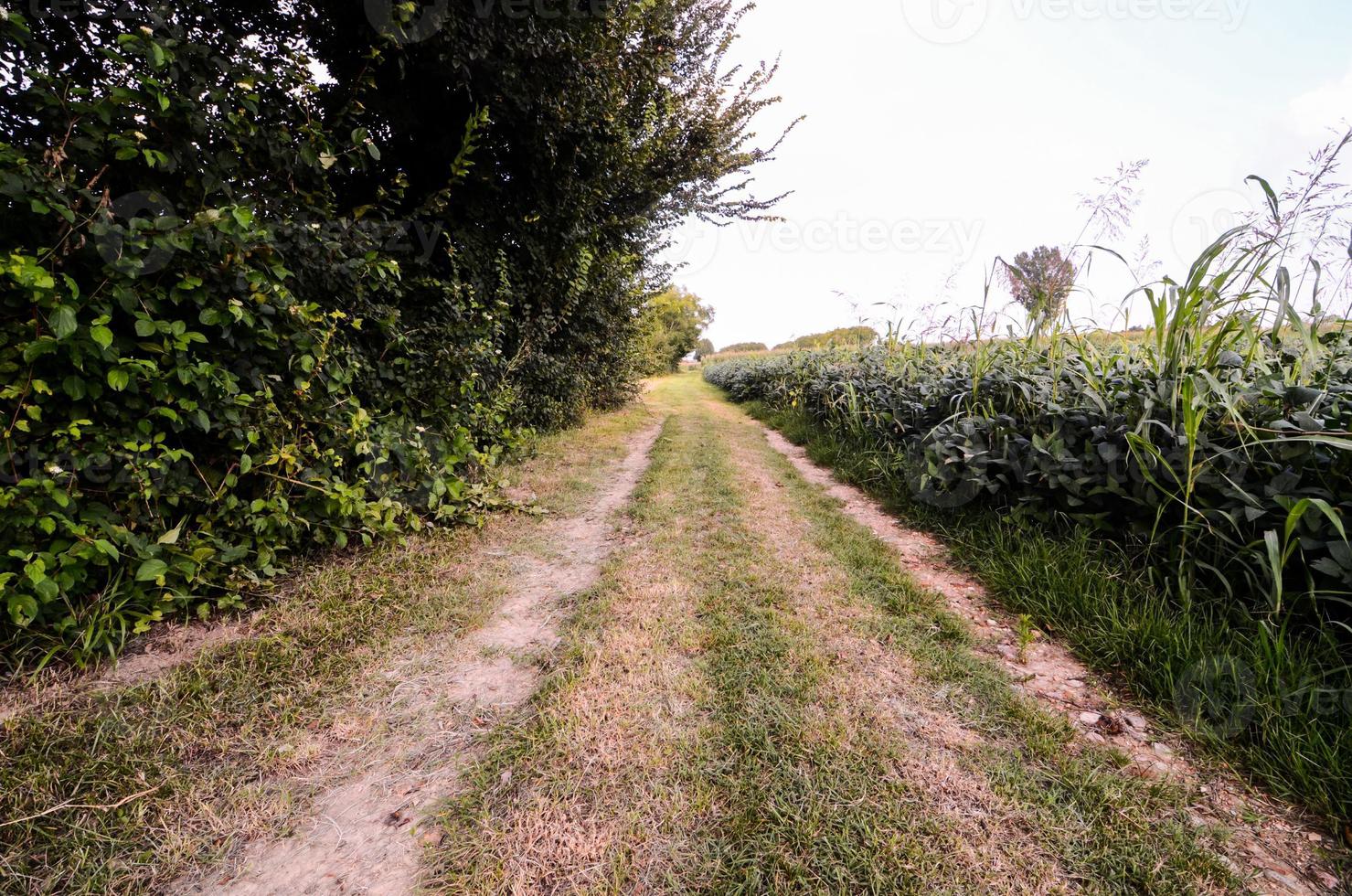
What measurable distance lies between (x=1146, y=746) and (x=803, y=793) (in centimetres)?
119

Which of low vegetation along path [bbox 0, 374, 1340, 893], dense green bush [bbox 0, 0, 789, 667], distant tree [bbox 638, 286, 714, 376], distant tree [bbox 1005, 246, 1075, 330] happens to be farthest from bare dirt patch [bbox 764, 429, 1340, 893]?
distant tree [bbox 638, 286, 714, 376]

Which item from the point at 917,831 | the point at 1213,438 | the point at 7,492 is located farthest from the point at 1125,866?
the point at 7,492

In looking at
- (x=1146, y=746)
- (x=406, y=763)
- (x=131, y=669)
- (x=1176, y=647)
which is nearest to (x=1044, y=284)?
(x=1176, y=647)

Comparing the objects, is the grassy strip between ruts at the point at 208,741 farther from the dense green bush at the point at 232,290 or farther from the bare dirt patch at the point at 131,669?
the dense green bush at the point at 232,290

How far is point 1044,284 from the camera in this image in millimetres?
3080

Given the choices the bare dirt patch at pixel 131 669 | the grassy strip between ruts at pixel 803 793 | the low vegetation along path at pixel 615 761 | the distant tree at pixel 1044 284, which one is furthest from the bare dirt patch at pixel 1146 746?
the bare dirt patch at pixel 131 669

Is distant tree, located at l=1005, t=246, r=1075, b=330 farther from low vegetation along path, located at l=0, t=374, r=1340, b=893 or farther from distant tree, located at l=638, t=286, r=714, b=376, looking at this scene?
distant tree, located at l=638, t=286, r=714, b=376

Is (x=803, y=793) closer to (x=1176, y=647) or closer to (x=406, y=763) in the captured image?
(x=406, y=763)

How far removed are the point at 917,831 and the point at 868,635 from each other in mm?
890

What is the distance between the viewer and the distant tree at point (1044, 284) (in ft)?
9.79

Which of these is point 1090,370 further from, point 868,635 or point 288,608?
point 288,608

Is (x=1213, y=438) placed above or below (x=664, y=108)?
below

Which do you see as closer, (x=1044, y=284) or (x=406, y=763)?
(x=406, y=763)

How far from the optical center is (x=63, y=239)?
1541 mm
